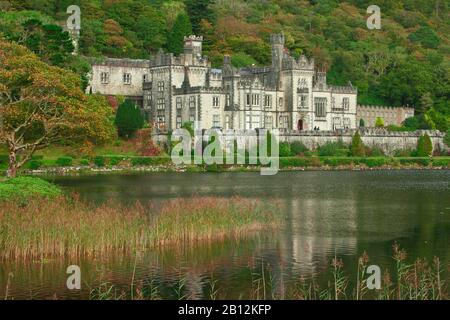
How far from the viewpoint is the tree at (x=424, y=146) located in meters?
99.6

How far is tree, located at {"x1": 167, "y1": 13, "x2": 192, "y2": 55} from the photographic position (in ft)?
356

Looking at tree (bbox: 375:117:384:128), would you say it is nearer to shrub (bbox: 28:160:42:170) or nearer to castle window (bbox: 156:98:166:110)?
castle window (bbox: 156:98:166:110)

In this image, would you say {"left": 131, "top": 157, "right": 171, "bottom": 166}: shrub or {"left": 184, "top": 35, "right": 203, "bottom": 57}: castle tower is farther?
{"left": 184, "top": 35, "right": 203, "bottom": 57}: castle tower

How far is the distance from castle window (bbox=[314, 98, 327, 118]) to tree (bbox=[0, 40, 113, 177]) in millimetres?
55246

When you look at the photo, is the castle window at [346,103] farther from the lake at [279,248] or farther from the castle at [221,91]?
the lake at [279,248]

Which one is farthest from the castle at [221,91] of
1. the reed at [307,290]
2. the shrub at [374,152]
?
the reed at [307,290]

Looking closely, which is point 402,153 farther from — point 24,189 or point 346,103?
point 24,189

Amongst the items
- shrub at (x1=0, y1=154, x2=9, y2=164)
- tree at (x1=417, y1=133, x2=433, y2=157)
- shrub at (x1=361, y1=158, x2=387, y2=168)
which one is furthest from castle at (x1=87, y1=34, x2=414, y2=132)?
shrub at (x1=0, y1=154, x2=9, y2=164)

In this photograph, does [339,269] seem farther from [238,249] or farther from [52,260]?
[52,260]

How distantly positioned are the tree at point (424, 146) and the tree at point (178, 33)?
29.4 metres

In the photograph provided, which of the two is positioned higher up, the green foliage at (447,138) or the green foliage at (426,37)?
the green foliage at (426,37)

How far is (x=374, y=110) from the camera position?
11412cm
